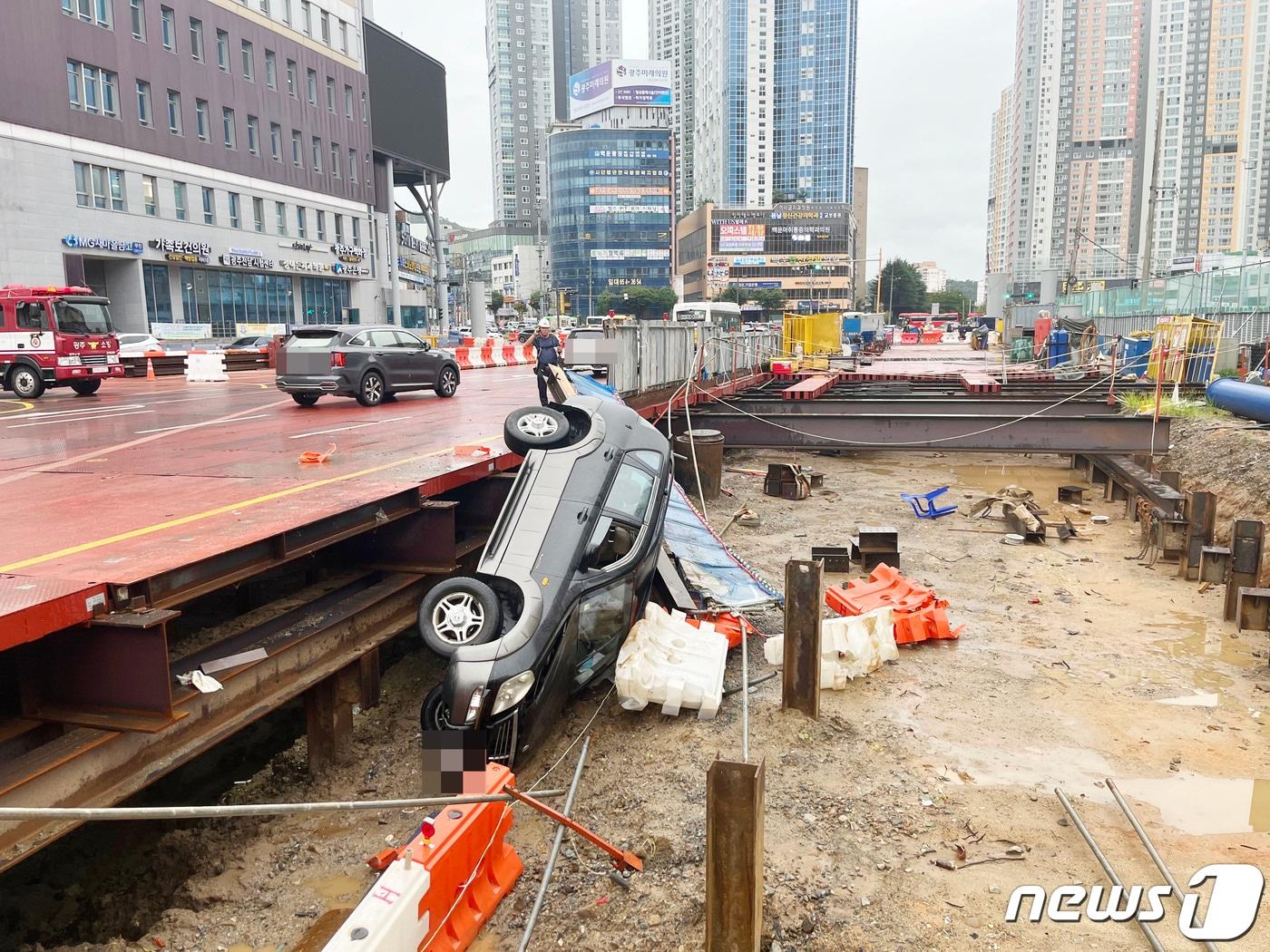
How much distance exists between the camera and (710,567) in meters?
10.5

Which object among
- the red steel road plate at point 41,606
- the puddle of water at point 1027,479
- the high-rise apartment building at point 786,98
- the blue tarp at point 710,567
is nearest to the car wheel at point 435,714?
the red steel road plate at point 41,606

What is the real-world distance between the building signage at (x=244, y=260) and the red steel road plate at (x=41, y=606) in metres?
48.6

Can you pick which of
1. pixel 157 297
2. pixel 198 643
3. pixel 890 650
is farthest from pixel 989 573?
pixel 157 297

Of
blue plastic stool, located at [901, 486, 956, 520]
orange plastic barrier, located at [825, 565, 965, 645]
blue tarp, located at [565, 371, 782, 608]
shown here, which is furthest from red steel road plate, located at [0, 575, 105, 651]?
blue plastic stool, located at [901, 486, 956, 520]

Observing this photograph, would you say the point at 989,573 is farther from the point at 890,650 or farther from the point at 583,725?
the point at 583,725

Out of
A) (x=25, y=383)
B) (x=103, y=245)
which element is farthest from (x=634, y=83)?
(x=25, y=383)

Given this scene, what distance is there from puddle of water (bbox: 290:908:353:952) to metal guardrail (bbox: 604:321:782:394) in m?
9.91

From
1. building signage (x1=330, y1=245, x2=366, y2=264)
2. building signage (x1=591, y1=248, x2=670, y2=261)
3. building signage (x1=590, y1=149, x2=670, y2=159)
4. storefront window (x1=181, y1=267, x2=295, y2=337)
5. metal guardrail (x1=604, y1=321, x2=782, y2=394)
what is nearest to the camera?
metal guardrail (x1=604, y1=321, x2=782, y2=394)

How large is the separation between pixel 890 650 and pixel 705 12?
691ft

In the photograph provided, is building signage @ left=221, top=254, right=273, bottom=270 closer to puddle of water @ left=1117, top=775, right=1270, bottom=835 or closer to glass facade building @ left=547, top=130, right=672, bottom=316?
puddle of water @ left=1117, top=775, right=1270, bottom=835

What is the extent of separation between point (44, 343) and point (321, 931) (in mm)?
19433

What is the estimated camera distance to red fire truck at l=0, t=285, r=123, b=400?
20141mm

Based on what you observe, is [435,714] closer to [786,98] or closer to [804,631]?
[804,631]

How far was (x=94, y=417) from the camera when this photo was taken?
608 inches
